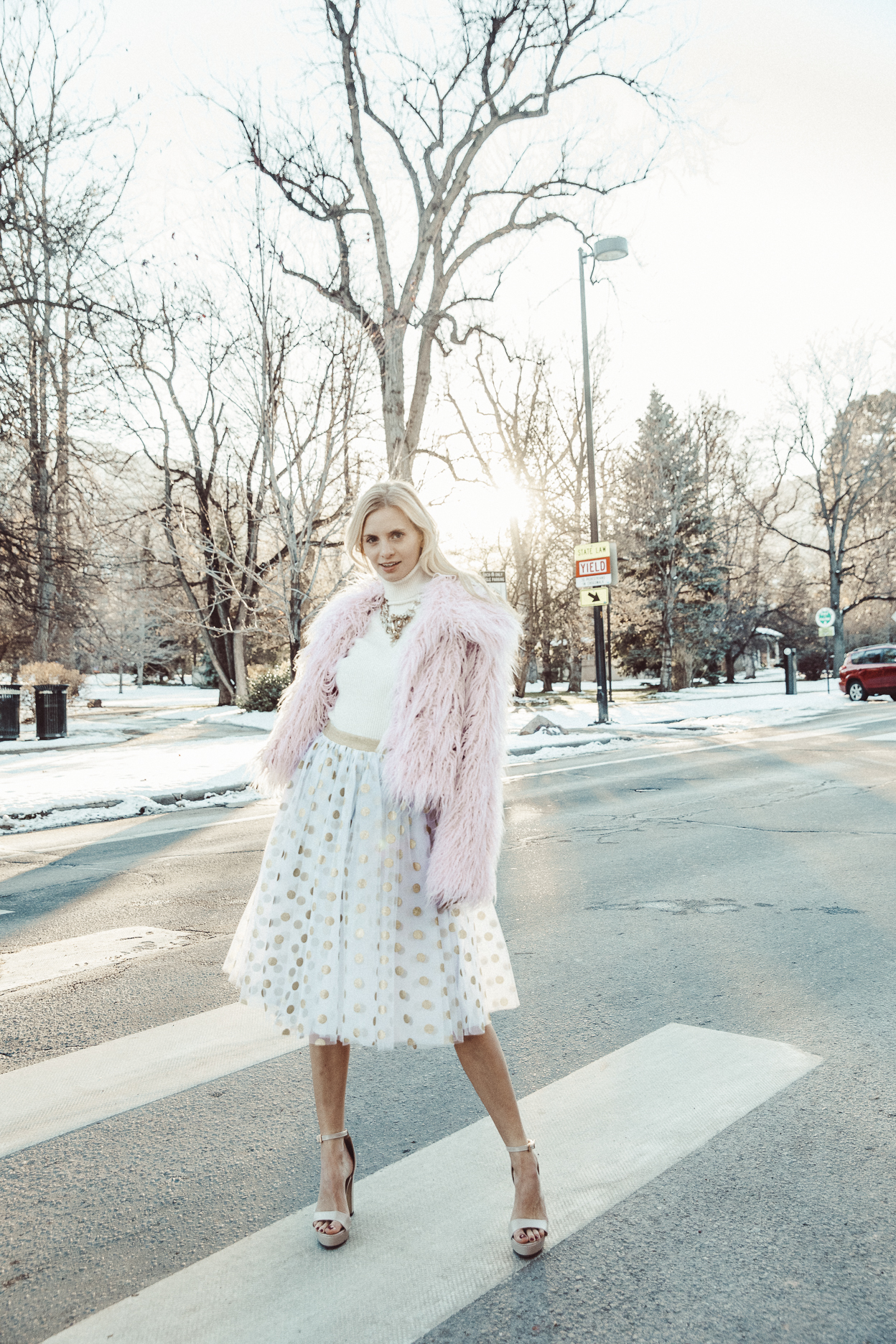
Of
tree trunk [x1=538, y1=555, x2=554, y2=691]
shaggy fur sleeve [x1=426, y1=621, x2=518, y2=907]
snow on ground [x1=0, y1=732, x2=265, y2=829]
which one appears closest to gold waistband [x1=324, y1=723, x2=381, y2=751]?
shaggy fur sleeve [x1=426, y1=621, x2=518, y2=907]

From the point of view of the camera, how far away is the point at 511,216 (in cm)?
2056

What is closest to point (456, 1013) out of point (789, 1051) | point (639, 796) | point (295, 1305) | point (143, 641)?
point (295, 1305)

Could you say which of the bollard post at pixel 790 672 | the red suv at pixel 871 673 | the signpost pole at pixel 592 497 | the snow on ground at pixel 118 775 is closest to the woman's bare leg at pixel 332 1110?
the snow on ground at pixel 118 775

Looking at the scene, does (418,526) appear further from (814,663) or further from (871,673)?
(814,663)

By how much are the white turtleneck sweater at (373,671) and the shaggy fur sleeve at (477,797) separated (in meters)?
0.22

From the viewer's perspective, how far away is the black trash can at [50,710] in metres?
18.2

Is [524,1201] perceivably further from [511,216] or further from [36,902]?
[511,216]

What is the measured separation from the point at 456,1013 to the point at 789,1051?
176 cm

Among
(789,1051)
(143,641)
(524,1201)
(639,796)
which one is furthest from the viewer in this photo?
(143,641)

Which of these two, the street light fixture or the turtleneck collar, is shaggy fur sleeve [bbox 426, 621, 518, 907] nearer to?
the turtleneck collar

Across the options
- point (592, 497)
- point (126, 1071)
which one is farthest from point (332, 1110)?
point (592, 497)

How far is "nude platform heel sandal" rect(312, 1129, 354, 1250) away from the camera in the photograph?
8.04 feet

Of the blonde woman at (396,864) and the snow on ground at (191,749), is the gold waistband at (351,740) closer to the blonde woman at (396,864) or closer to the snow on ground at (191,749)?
the blonde woman at (396,864)

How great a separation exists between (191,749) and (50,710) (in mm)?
3567
